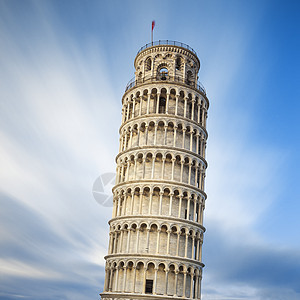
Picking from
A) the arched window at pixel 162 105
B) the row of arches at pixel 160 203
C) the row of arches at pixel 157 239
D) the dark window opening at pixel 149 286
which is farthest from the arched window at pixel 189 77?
the dark window opening at pixel 149 286

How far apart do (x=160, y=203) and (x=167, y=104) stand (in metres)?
12.5

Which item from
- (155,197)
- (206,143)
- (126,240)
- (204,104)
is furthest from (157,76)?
(126,240)

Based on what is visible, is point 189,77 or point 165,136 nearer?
point 165,136

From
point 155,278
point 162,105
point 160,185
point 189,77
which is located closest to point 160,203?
point 160,185

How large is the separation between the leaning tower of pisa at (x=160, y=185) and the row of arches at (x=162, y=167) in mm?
119

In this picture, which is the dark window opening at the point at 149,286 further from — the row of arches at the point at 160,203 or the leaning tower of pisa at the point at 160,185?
the row of arches at the point at 160,203

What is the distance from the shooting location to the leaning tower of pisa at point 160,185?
137 feet

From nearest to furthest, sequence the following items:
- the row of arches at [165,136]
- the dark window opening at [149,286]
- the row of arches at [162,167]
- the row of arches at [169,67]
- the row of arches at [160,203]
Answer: the dark window opening at [149,286] < the row of arches at [160,203] < the row of arches at [162,167] < the row of arches at [165,136] < the row of arches at [169,67]

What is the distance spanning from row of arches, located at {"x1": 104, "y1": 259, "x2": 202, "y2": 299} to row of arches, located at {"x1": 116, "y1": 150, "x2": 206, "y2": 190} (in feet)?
31.8

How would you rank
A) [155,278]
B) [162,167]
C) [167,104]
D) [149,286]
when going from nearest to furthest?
[155,278], [149,286], [162,167], [167,104]

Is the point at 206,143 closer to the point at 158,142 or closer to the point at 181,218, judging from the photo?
the point at 158,142

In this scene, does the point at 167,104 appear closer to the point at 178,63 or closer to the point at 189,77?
the point at 189,77

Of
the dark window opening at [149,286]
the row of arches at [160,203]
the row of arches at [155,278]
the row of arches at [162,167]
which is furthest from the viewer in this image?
the row of arches at [162,167]

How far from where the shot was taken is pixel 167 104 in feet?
157
